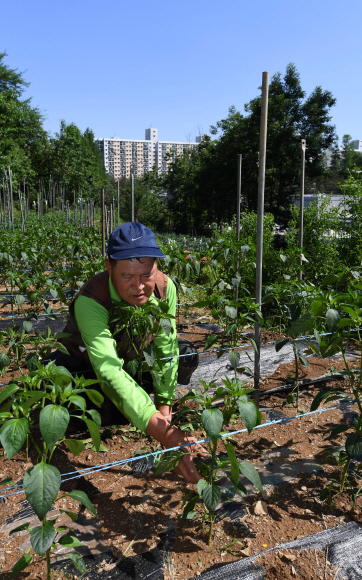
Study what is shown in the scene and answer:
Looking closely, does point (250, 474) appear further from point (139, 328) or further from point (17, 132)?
point (17, 132)

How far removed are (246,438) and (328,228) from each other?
15.3ft

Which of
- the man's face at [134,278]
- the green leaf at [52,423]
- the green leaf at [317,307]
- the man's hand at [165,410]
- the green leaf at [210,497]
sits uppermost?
the man's face at [134,278]

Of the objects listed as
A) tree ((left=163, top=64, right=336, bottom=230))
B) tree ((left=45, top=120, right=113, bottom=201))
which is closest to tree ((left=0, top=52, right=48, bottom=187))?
tree ((left=45, top=120, right=113, bottom=201))

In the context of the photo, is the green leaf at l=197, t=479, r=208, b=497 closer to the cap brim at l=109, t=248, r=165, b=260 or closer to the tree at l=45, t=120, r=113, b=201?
the cap brim at l=109, t=248, r=165, b=260

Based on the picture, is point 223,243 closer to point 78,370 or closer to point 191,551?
point 78,370

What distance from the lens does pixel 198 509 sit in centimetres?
165

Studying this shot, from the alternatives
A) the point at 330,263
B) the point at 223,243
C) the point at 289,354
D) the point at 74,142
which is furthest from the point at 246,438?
the point at 74,142

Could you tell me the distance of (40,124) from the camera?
3164cm

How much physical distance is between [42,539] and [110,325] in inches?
39.5

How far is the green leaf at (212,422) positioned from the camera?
124 cm

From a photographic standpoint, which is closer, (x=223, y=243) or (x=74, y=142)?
(x=223, y=243)

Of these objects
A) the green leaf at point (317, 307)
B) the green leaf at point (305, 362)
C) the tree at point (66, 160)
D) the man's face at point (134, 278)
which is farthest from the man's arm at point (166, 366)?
the tree at point (66, 160)

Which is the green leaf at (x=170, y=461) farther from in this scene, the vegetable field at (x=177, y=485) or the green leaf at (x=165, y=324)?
the green leaf at (x=165, y=324)

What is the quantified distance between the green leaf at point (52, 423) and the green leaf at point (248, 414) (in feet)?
1.70
